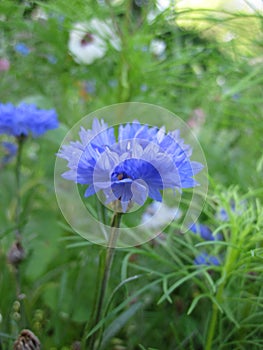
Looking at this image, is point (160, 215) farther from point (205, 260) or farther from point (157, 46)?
point (157, 46)

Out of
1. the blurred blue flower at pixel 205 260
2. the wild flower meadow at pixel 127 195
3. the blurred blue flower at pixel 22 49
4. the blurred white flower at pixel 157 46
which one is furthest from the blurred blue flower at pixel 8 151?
the blurred blue flower at pixel 205 260

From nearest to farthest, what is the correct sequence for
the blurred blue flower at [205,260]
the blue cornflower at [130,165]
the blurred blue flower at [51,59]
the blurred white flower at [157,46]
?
the blue cornflower at [130,165]
the blurred blue flower at [205,260]
the blurred white flower at [157,46]
the blurred blue flower at [51,59]

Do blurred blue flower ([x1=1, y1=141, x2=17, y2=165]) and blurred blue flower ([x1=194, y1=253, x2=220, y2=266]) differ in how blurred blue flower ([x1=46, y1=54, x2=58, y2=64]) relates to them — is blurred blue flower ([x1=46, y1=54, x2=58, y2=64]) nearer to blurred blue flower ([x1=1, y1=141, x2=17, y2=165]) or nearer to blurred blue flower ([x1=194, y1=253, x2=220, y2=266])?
blurred blue flower ([x1=1, y1=141, x2=17, y2=165])

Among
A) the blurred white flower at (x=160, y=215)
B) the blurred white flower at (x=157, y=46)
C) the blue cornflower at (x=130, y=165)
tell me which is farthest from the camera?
the blurred white flower at (x=157, y=46)

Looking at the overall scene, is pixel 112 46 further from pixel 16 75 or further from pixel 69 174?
pixel 69 174

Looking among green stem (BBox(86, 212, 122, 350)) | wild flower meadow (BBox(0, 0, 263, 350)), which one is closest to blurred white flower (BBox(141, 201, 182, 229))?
wild flower meadow (BBox(0, 0, 263, 350))

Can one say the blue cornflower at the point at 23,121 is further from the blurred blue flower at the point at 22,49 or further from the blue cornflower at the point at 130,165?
the blurred blue flower at the point at 22,49

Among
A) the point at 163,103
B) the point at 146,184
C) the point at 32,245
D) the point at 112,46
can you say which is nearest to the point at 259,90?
the point at 163,103
